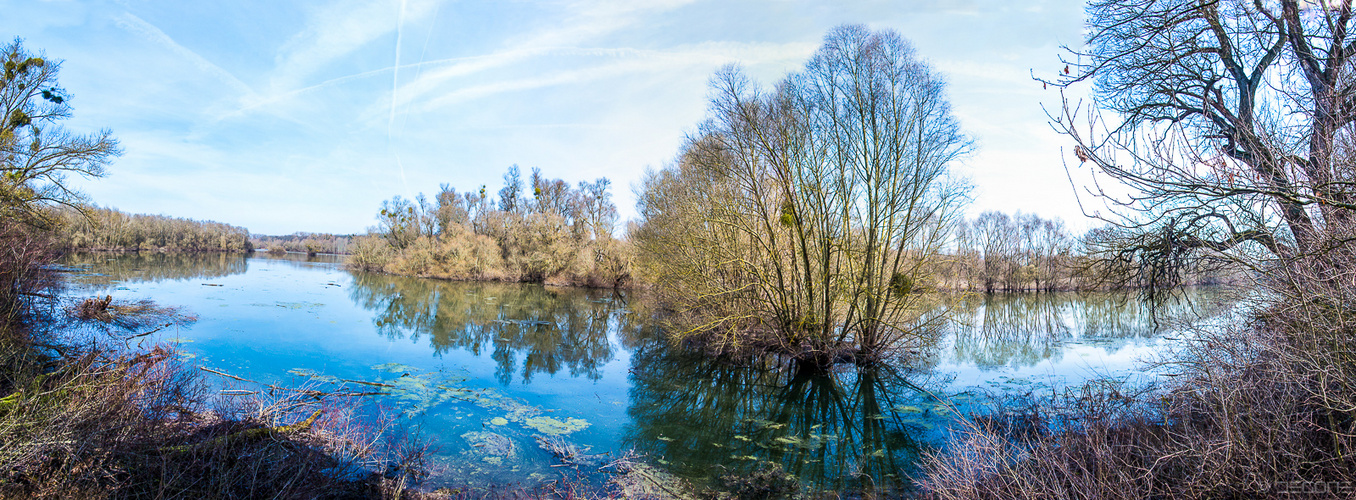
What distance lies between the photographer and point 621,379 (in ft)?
41.5

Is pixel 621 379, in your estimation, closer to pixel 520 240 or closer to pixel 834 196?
pixel 834 196

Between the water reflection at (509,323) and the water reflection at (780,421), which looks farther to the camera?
the water reflection at (509,323)

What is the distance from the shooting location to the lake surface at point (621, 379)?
25.5 ft

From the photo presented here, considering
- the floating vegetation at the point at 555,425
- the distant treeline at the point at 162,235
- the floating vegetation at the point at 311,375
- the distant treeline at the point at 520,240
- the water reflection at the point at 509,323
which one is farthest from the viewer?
the distant treeline at the point at 162,235

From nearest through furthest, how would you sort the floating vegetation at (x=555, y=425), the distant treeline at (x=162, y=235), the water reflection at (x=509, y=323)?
the floating vegetation at (x=555, y=425) → the water reflection at (x=509, y=323) → the distant treeline at (x=162, y=235)

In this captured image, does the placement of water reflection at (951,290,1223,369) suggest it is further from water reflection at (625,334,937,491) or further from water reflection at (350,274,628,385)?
water reflection at (350,274,628,385)

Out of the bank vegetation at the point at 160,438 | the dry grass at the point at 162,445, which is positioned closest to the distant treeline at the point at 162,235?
the bank vegetation at the point at 160,438

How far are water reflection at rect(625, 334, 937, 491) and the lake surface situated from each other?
0.04m

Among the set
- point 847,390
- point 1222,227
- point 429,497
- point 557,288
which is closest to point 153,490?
point 429,497

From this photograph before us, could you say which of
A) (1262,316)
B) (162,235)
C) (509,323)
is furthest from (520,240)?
(162,235)

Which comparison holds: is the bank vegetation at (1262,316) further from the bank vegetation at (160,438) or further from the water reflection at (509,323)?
the water reflection at (509,323)

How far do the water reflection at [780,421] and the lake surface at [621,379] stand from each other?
1.6 inches

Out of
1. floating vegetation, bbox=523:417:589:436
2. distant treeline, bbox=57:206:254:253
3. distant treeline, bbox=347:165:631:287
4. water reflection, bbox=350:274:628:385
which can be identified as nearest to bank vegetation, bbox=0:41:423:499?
floating vegetation, bbox=523:417:589:436

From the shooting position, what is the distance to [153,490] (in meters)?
4.32
